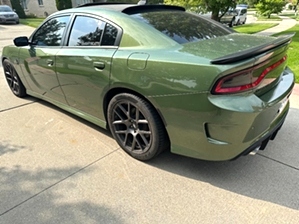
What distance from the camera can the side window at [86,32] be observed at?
2.84 metres

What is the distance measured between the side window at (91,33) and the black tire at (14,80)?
196cm

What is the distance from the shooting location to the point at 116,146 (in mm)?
3100

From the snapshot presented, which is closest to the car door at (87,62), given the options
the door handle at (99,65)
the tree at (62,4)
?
the door handle at (99,65)

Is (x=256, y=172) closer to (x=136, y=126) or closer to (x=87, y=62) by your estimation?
(x=136, y=126)

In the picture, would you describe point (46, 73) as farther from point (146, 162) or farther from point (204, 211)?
point (204, 211)

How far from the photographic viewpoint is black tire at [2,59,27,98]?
178 inches

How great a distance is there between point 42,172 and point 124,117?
1050 mm

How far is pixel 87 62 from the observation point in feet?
9.27

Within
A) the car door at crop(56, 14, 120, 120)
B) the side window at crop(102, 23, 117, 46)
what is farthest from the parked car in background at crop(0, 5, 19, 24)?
the side window at crop(102, 23, 117, 46)

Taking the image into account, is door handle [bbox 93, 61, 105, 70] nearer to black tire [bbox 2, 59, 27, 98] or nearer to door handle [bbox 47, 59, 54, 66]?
door handle [bbox 47, 59, 54, 66]

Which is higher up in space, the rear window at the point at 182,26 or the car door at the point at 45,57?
the rear window at the point at 182,26

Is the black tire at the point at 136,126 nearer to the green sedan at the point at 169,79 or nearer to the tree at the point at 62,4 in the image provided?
the green sedan at the point at 169,79

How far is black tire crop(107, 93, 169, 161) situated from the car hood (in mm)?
689

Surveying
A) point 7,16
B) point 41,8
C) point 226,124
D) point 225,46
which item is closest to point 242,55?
point 225,46
